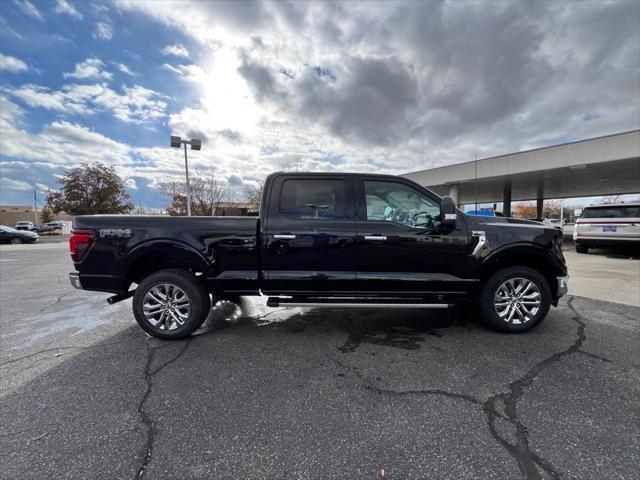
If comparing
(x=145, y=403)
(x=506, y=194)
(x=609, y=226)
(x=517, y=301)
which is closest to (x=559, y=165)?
(x=609, y=226)

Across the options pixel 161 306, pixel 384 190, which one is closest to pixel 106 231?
pixel 161 306

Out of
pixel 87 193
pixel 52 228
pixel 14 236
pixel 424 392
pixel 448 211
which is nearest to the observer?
pixel 424 392

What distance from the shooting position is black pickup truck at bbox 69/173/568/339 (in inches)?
143

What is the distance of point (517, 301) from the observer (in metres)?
3.79

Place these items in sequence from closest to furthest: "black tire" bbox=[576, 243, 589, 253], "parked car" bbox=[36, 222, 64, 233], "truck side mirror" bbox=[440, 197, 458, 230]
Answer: "truck side mirror" bbox=[440, 197, 458, 230]
"black tire" bbox=[576, 243, 589, 253]
"parked car" bbox=[36, 222, 64, 233]

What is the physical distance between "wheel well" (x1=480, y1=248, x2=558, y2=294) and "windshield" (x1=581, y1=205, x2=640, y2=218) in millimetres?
9102

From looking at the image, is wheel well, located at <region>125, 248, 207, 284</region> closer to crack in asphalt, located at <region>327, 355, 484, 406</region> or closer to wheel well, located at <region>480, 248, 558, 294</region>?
crack in asphalt, located at <region>327, 355, 484, 406</region>

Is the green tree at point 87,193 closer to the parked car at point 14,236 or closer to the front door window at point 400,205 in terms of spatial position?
the parked car at point 14,236

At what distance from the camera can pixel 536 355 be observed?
127 inches

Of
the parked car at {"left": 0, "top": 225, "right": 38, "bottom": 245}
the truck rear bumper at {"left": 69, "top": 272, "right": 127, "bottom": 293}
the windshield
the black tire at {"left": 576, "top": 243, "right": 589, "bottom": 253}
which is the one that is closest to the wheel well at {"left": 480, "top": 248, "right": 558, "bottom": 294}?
the truck rear bumper at {"left": 69, "top": 272, "right": 127, "bottom": 293}

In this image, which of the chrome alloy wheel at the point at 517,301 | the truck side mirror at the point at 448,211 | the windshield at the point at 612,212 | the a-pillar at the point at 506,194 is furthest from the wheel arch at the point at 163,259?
the a-pillar at the point at 506,194

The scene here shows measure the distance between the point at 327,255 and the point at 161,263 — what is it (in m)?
2.17

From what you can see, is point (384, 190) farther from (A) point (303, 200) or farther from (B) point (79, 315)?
(B) point (79, 315)

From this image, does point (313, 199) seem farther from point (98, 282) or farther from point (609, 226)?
point (609, 226)
